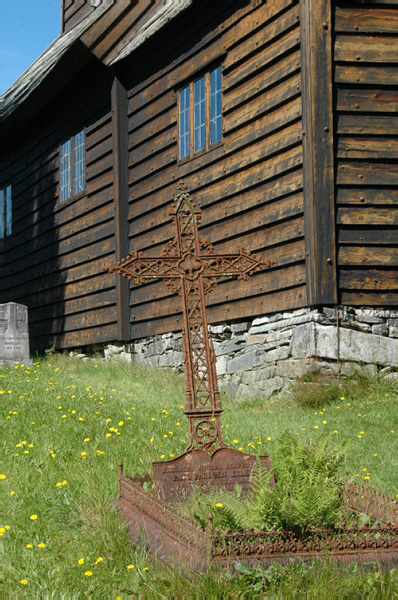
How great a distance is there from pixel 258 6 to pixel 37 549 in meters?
7.59

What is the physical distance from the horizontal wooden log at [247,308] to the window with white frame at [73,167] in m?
3.68

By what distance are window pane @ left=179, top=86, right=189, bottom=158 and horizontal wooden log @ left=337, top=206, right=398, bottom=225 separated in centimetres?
330

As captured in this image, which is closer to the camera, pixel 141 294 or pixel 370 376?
pixel 370 376

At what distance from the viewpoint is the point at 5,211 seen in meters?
18.1

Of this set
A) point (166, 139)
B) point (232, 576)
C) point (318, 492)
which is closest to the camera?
point (232, 576)

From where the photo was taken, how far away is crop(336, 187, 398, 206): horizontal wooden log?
28.4 feet

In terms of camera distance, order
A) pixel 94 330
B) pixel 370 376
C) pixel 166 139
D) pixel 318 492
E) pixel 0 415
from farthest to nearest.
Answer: pixel 94 330
pixel 166 139
pixel 370 376
pixel 0 415
pixel 318 492

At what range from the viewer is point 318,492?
392 centimetres

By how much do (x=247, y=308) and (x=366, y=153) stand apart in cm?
238

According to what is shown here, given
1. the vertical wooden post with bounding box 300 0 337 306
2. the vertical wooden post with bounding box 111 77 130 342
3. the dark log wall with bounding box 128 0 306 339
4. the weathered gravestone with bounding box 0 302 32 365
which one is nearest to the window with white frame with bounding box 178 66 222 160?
the dark log wall with bounding box 128 0 306 339

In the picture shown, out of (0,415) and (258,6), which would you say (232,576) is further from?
(258,6)

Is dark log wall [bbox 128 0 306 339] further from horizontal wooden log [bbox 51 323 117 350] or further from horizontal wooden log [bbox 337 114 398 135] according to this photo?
horizontal wooden log [bbox 51 323 117 350]

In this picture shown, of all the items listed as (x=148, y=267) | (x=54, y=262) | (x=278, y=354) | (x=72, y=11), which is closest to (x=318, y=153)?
(x=278, y=354)

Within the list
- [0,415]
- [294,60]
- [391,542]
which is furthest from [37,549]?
[294,60]
